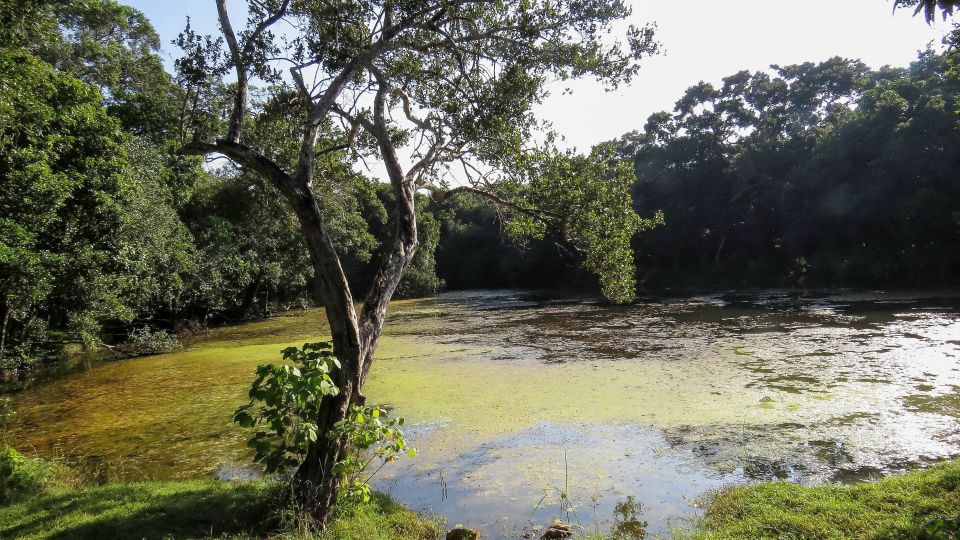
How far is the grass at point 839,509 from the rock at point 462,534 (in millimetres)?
1780

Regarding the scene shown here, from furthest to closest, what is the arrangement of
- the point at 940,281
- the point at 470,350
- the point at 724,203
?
the point at 724,203 → the point at 940,281 → the point at 470,350

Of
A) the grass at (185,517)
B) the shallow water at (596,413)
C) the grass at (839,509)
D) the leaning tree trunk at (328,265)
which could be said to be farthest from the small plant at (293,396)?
the grass at (839,509)

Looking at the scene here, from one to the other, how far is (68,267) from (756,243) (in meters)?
38.3

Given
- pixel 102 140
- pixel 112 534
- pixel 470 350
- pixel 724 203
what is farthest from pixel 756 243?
pixel 112 534

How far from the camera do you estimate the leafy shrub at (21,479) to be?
201 inches

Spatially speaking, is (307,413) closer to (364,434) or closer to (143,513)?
(364,434)

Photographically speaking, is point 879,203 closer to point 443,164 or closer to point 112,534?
point 443,164

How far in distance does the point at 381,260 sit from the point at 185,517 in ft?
8.57

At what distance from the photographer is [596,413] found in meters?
8.33

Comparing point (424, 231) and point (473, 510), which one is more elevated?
point (424, 231)

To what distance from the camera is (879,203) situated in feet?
90.7

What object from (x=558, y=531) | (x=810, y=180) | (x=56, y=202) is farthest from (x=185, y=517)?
(x=810, y=180)

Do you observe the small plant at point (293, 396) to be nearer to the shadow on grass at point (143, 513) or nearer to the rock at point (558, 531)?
the shadow on grass at point (143, 513)

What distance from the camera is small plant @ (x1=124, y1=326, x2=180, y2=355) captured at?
52.3 ft
